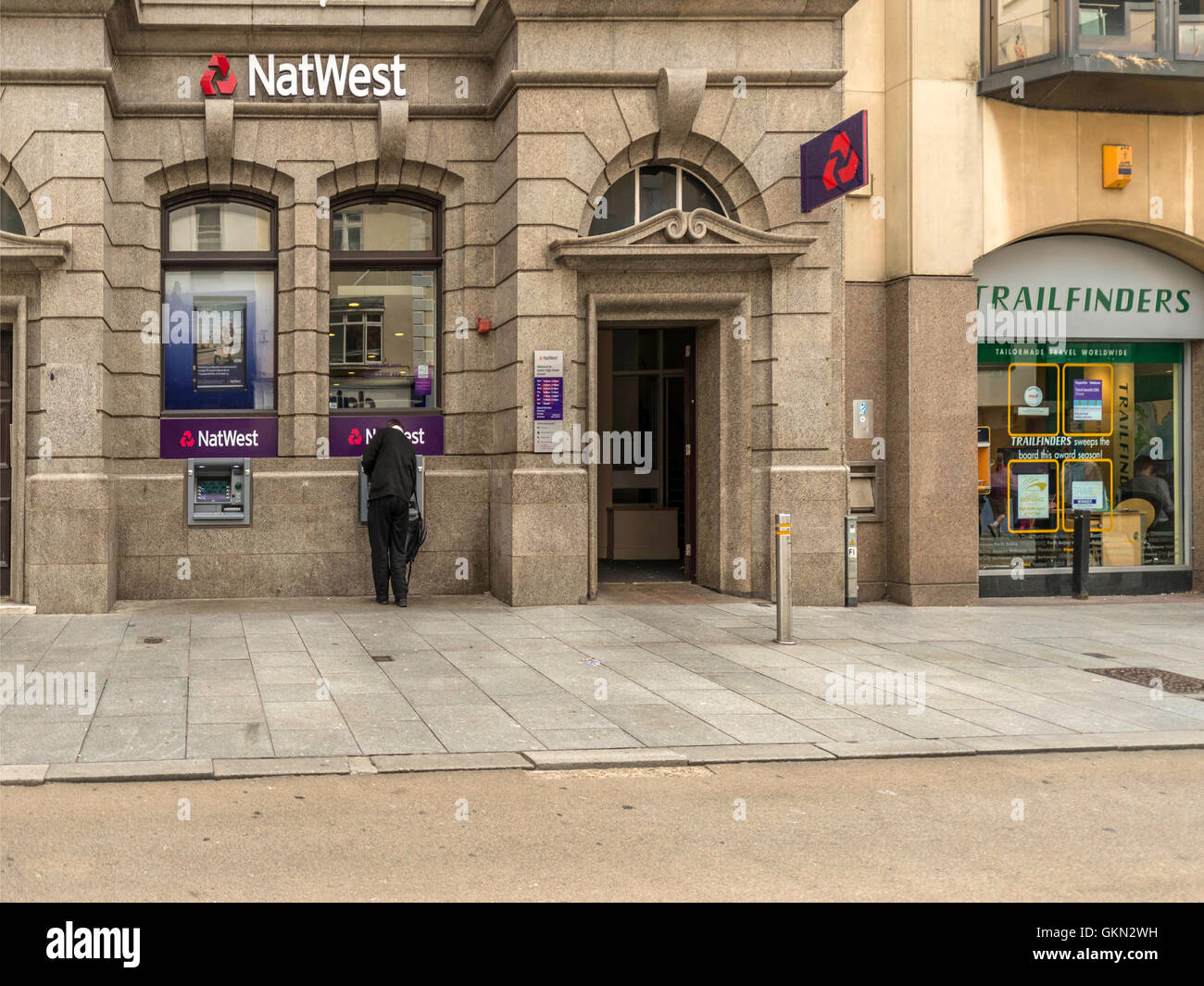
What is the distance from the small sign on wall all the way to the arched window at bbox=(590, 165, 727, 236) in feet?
5.28

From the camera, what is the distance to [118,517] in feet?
43.0

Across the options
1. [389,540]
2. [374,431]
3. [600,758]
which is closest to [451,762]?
[600,758]

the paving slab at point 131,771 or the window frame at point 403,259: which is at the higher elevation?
the window frame at point 403,259

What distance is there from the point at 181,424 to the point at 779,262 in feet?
22.5

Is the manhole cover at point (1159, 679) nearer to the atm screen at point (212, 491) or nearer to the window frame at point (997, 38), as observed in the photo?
the window frame at point (997, 38)

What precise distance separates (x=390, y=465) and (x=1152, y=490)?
945 cm

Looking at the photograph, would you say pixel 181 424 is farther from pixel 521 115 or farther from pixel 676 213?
pixel 676 213

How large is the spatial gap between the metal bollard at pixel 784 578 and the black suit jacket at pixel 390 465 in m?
4.19

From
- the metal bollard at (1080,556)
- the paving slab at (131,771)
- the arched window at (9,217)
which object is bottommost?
the paving slab at (131,771)

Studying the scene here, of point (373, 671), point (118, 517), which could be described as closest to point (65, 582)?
point (118, 517)

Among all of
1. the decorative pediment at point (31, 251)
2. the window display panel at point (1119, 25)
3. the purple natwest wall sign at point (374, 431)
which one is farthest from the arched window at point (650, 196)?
the decorative pediment at point (31, 251)

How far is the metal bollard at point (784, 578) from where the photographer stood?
10.4 meters

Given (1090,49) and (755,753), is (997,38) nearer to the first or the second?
(1090,49)

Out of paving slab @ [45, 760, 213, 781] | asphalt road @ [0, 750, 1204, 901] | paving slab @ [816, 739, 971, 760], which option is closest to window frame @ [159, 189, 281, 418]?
paving slab @ [45, 760, 213, 781]
